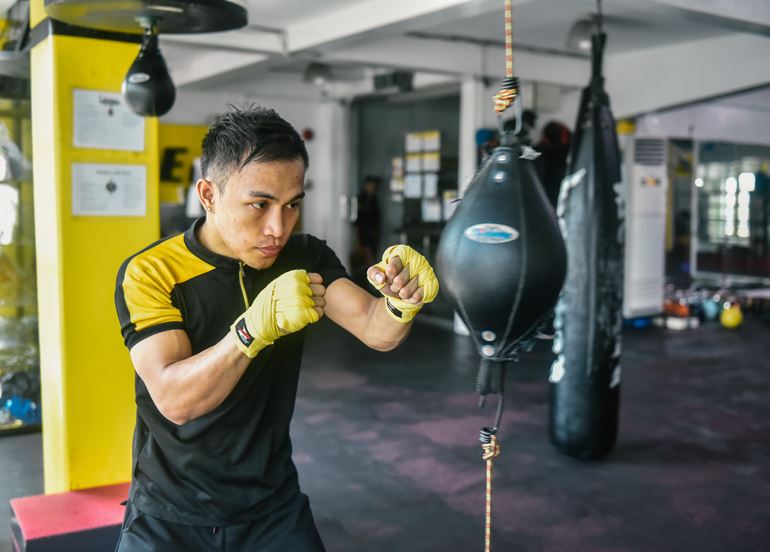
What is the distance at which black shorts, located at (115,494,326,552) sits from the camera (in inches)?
56.1

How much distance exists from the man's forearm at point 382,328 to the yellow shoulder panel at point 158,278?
32cm

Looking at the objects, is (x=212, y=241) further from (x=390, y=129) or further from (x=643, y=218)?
(x=390, y=129)

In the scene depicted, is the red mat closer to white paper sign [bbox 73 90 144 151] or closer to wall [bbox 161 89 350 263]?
white paper sign [bbox 73 90 144 151]

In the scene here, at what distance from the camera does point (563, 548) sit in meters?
2.73

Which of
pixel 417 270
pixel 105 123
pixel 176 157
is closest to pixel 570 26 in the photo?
pixel 105 123

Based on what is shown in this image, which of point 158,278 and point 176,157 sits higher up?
point 176,157

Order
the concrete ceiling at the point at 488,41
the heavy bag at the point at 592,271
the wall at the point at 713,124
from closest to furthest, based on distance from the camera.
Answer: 1. the heavy bag at the point at 592,271
2. the concrete ceiling at the point at 488,41
3. the wall at the point at 713,124

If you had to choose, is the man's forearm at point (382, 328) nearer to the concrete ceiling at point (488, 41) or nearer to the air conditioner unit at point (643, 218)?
the concrete ceiling at point (488, 41)

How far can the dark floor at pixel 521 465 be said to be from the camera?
9.37ft

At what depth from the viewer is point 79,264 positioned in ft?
8.22

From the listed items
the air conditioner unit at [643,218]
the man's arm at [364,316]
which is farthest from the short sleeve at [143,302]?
the air conditioner unit at [643,218]

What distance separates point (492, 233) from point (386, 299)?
24 centimetres

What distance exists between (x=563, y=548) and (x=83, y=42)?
2.41m

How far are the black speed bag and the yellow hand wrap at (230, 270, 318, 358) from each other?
0.34 metres
